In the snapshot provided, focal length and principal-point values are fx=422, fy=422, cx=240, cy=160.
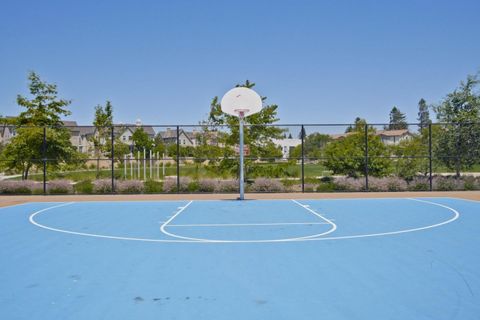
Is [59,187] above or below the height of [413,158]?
below

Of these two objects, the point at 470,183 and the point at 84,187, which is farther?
the point at 470,183

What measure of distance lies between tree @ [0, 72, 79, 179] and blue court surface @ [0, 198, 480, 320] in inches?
343

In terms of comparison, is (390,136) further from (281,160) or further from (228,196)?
(228,196)

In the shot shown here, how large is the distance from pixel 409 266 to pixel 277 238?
94.7 inches

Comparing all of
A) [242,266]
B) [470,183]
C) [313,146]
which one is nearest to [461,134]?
[470,183]

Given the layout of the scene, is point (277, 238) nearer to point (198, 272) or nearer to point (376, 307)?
point (198, 272)

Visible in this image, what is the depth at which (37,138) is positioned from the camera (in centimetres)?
1784

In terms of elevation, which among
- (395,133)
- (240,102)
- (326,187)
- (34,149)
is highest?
(240,102)

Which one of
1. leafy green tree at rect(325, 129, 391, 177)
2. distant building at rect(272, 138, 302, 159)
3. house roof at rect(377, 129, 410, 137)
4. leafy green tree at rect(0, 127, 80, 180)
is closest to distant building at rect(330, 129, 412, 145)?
house roof at rect(377, 129, 410, 137)

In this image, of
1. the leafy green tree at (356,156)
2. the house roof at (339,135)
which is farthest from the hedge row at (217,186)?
the house roof at (339,135)

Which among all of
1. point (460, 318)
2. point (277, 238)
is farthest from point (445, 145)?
point (460, 318)

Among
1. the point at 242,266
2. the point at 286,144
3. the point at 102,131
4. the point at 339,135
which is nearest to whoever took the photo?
the point at 242,266

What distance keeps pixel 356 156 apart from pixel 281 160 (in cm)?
330

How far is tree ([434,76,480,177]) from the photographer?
1759cm
